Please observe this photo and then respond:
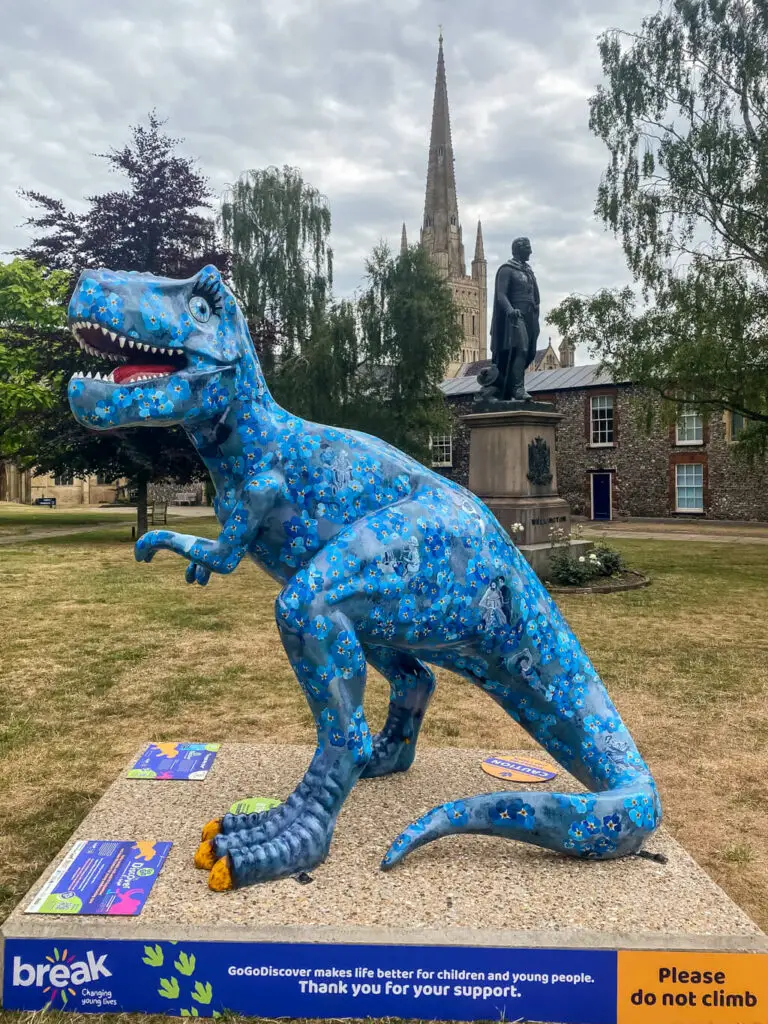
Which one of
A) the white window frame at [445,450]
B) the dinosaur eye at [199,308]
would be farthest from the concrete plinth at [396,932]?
the white window frame at [445,450]

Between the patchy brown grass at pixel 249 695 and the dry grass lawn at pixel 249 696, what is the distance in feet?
0.05

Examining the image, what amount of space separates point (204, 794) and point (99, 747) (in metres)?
1.79

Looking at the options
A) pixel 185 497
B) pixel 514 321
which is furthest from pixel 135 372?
pixel 185 497

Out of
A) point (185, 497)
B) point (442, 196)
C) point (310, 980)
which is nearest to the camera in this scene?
point (310, 980)

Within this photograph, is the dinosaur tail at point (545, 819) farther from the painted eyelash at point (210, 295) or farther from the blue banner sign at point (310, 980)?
the painted eyelash at point (210, 295)

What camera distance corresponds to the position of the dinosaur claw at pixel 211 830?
291 cm

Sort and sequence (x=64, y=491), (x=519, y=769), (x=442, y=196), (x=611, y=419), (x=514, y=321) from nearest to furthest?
(x=519, y=769), (x=514, y=321), (x=611, y=419), (x=64, y=491), (x=442, y=196)

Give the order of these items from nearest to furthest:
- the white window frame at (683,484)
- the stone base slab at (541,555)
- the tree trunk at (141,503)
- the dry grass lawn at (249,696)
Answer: the dry grass lawn at (249,696) < the stone base slab at (541,555) < the tree trunk at (141,503) < the white window frame at (683,484)

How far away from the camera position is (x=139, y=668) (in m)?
7.12

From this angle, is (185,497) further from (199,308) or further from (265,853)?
(265,853)

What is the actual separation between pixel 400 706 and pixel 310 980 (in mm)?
1366

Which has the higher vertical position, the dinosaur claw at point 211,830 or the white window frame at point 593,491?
the white window frame at point 593,491

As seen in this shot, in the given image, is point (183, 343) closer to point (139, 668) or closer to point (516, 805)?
point (516, 805)

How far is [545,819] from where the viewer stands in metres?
2.72
